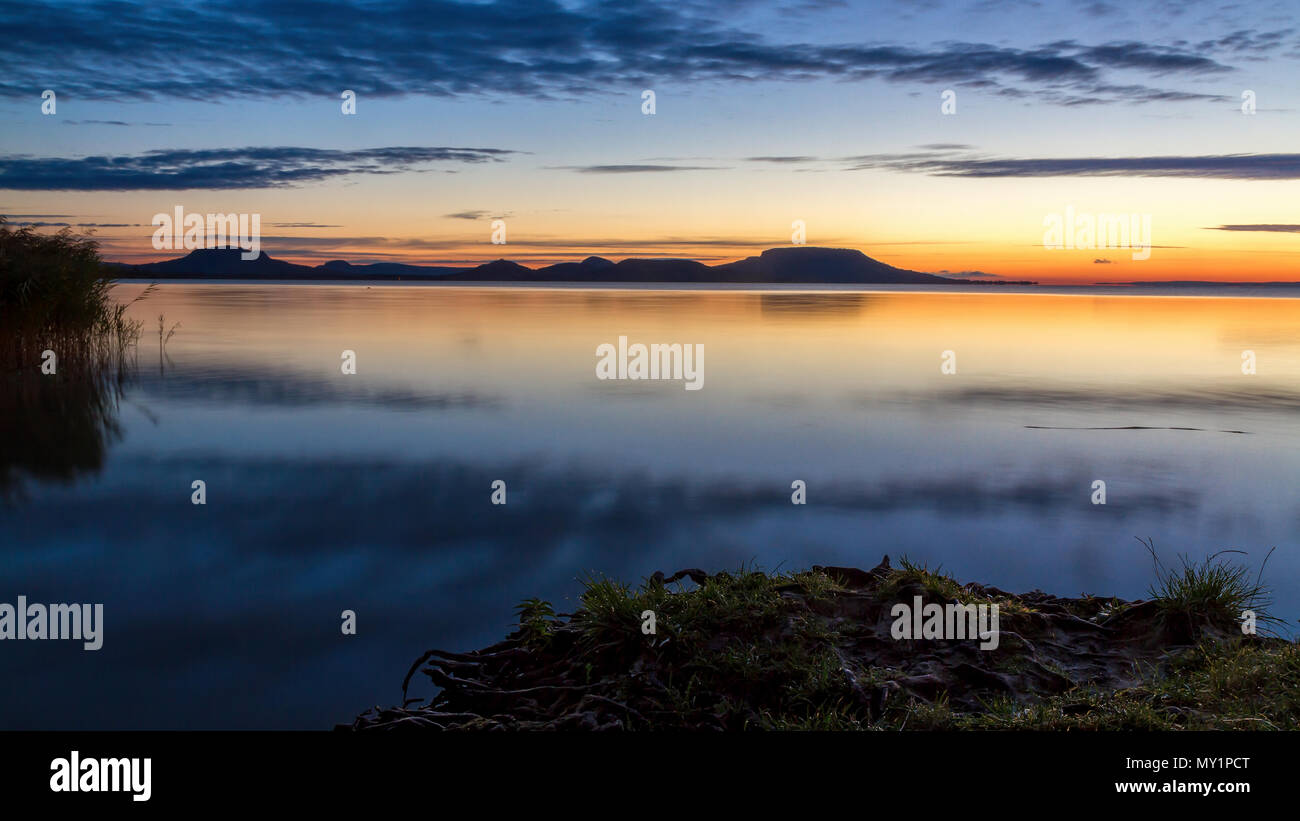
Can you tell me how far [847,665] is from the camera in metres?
5.48

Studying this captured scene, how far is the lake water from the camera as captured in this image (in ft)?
23.6

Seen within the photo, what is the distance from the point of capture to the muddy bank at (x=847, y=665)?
193 inches

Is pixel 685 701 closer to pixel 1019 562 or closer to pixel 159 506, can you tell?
pixel 1019 562

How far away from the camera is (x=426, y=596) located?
824 cm

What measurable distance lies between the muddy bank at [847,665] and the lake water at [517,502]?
1.45 m

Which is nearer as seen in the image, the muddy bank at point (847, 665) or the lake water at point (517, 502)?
the muddy bank at point (847, 665)

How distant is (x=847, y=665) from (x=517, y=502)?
6.83 metres

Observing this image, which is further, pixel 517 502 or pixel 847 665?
pixel 517 502

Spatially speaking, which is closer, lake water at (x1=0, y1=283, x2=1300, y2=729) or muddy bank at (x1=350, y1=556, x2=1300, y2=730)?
muddy bank at (x1=350, y1=556, x2=1300, y2=730)

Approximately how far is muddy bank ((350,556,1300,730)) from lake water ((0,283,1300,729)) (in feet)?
4.76

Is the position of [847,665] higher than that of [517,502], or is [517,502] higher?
[517,502]
